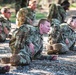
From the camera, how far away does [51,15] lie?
1173cm

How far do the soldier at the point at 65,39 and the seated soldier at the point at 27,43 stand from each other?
28.2 inches

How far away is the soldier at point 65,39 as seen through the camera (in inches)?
352

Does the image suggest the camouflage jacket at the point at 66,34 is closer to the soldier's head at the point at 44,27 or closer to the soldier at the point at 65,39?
the soldier at the point at 65,39

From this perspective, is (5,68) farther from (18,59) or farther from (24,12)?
(24,12)

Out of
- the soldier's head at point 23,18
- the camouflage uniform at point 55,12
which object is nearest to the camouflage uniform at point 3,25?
the soldier's head at point 23,18

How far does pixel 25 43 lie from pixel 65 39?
77.1 inches

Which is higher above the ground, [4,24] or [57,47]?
[4,24]

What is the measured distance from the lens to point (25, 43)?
779 cm

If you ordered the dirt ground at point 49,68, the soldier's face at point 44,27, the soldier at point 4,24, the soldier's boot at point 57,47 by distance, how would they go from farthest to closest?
the soldier at point 4,24
the soldier's boot at point 57,47
the soldier's face at point 44,27
the dirt ground at point 49,68

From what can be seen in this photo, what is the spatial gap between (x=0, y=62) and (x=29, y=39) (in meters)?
0.76

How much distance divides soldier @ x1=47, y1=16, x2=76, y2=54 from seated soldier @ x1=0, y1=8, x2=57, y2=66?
2.35 ft

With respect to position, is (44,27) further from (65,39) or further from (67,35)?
(67,35)

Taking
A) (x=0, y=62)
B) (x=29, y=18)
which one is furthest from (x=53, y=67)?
(x=29, y=18)

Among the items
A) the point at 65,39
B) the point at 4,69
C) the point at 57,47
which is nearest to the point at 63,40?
the point at 65,39
